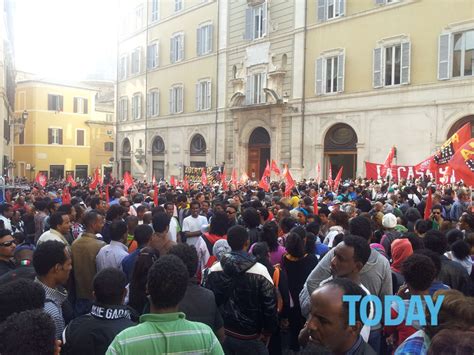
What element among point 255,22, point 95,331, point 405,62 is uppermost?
point 255,22

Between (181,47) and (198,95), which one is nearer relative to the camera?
(198,95)

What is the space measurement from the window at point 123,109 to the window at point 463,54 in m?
27.9

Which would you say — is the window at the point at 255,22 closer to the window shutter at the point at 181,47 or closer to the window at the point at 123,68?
the window shutter at the point at 181,47

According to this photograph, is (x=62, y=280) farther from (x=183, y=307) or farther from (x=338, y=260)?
(x=338, y=260)

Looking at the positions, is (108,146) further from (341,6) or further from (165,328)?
(165,328)

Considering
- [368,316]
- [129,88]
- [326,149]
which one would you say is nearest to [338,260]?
[368,316]

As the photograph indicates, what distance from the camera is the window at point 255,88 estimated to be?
2795 cm

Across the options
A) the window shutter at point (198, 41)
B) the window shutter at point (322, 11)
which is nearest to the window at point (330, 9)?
the window shutter at point (322, 11)

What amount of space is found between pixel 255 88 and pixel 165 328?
26670 mm

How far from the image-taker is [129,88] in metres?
40.2

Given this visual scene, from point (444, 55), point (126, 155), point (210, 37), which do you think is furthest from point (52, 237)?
point (126, 155)

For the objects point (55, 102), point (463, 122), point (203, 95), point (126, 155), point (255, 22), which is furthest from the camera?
point (55, 102)

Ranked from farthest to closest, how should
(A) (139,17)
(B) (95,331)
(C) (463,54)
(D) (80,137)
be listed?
1. (D) (80,137)
2. (A) (139,17)
3. (C) (463,54)
4. (B) (95,331)

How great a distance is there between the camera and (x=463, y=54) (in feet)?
63.0
